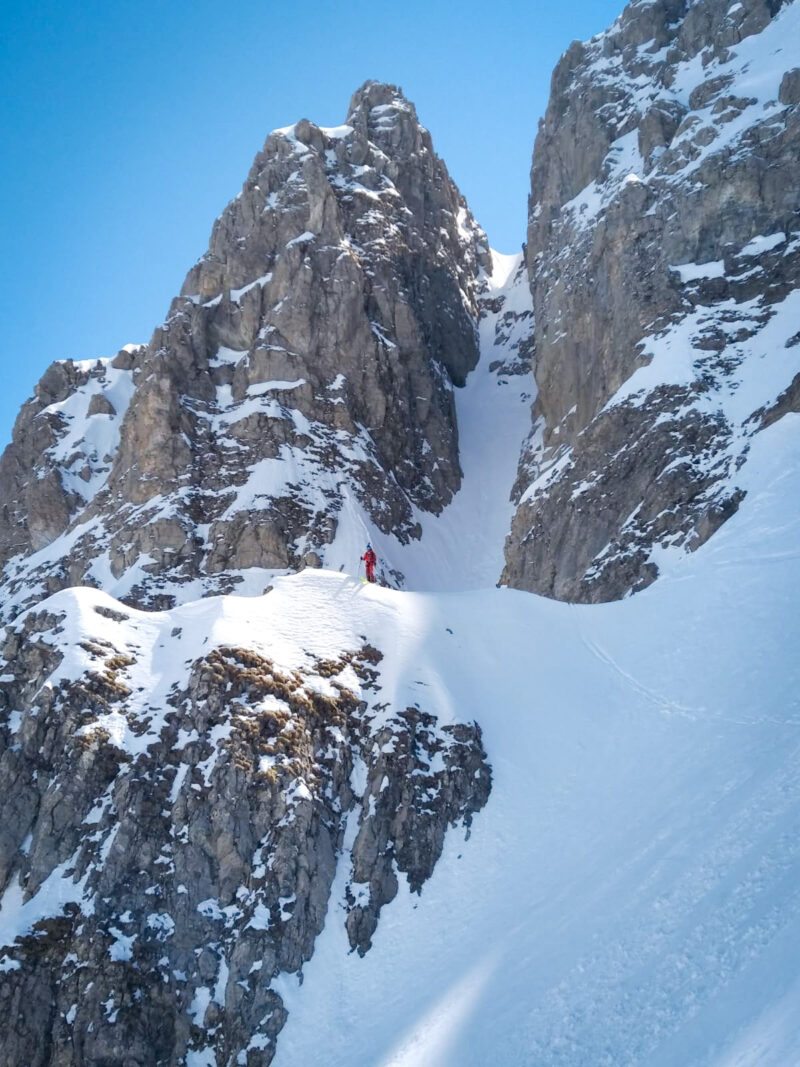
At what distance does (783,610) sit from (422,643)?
10.1 m

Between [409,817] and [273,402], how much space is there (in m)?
37.1

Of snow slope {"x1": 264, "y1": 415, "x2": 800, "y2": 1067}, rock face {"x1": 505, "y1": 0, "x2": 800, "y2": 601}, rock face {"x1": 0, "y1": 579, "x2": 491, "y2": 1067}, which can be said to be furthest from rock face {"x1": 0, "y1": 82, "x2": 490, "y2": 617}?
snow slope {"x1": 264, "y1": 415, "x2": 800, "y2": 1067}

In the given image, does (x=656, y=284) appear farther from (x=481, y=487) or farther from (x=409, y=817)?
(x=409, y=817)

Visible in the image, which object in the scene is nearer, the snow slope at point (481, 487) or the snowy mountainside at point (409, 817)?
the snowy mountainside at point (409, 817)

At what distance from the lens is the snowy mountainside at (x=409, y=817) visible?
17.2 metres

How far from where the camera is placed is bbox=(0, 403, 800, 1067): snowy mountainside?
56.6 ft

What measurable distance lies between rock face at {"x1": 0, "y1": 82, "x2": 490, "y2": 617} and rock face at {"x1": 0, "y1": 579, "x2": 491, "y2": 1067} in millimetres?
21270

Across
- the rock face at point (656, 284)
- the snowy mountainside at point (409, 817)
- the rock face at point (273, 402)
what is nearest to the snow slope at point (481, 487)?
the rock face at point (273, 402)

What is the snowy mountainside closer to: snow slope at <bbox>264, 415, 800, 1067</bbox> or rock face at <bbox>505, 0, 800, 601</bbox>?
snow slope at <bbox>264, 415, 800, 1067</bbox>

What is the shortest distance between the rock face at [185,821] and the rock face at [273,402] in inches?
837

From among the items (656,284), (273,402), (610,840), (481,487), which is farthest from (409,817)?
(481,487)

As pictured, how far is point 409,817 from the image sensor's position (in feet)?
80.8

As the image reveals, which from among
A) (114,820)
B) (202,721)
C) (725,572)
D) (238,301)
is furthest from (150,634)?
(238,301)

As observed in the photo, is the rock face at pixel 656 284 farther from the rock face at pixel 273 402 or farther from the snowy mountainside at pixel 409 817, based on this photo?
the rock face at pixel 273 402
